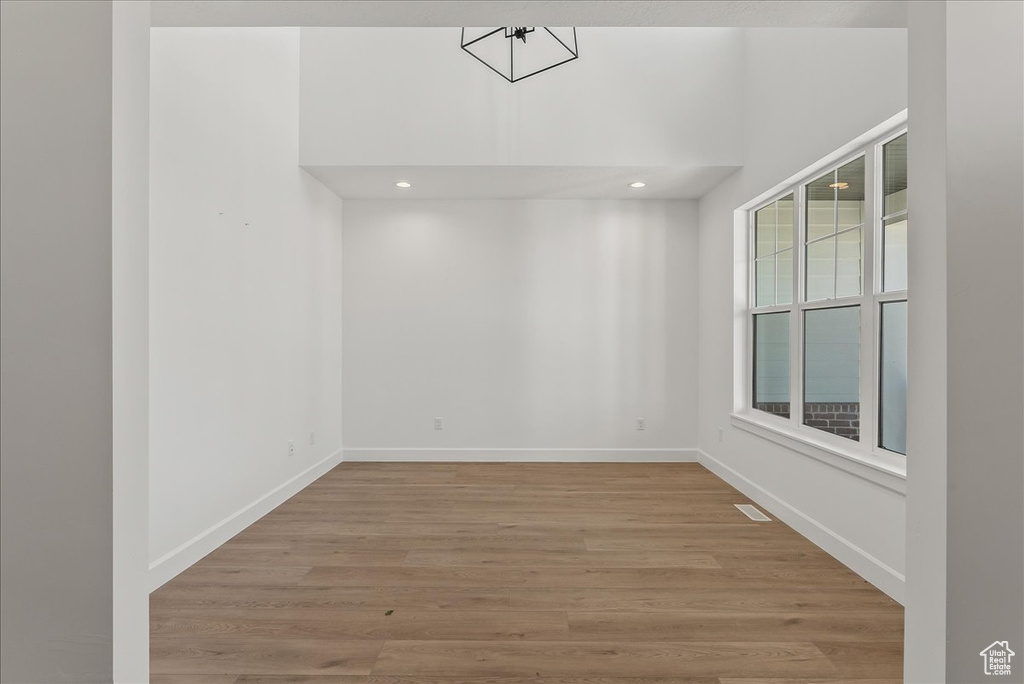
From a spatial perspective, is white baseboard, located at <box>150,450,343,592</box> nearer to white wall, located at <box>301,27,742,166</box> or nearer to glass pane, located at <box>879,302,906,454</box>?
white wall, located at <box>301,27,742,166</box>

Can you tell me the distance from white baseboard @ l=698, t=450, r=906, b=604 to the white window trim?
1.27ft

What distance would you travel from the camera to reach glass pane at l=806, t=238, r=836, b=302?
3.05 metres

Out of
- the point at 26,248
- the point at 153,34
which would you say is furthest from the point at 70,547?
the point at 153,34

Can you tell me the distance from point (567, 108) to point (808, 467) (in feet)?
9.95

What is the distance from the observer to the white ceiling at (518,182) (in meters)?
4.05

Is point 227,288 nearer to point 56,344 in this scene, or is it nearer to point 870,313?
point 56,344

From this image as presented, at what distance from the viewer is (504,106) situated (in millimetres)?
3943

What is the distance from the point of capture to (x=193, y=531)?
269 centimetres

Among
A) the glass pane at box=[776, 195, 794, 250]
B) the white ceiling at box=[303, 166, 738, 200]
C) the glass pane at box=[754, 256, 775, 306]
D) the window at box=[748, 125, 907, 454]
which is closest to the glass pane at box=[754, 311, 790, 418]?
the window at box=[748, 125, 907, 454]

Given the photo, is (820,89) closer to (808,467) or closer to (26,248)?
(808,467)

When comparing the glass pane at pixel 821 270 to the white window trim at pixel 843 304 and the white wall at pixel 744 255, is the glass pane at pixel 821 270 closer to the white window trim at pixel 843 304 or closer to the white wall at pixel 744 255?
the white window trim at pixel 843 304

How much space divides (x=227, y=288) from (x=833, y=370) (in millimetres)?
3605

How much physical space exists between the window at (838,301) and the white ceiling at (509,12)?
42.1 inches

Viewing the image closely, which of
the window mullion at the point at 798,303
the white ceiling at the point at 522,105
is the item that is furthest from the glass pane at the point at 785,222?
the white ceiling at the point at 522,105
